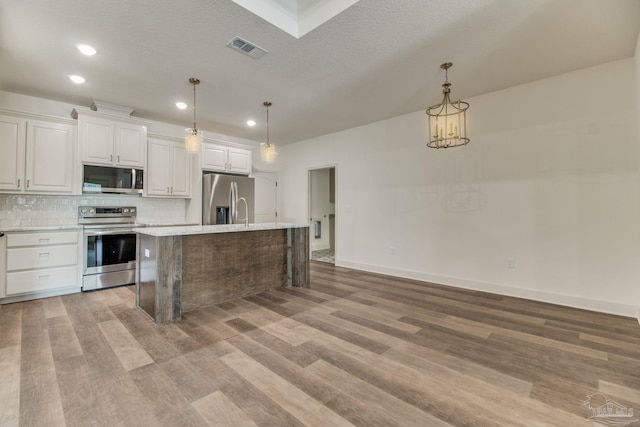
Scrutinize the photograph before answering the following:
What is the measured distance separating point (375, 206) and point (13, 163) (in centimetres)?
514

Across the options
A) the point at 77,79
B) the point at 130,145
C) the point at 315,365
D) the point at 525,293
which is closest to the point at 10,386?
the point at 315,365

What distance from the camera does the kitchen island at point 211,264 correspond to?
288 centimetres

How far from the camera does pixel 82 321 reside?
2861mm

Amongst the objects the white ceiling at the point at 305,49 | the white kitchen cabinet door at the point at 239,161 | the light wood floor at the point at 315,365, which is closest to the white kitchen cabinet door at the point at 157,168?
the white ceiling at the point at 305,49

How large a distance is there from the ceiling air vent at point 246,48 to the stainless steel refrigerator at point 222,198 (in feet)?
8.56

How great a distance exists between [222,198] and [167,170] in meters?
1.01

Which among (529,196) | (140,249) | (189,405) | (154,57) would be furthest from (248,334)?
(529,196)

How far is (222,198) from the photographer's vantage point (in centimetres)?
521

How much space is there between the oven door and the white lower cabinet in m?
0.13

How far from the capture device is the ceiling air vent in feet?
8.64

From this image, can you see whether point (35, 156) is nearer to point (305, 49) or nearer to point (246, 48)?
point (246, 48)

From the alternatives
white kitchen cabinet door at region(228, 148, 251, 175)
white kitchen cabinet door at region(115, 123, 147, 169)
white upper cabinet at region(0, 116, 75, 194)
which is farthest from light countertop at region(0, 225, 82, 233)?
white kitchen cabinet door at region(228, 148, 251, 175)

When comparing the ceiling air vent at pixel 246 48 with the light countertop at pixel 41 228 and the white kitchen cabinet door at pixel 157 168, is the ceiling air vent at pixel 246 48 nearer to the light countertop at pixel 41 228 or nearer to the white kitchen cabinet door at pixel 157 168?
the white kitchen cabinet door at pixel 157 168

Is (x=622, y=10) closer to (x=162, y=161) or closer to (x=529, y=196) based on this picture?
(x=529, y=196)
